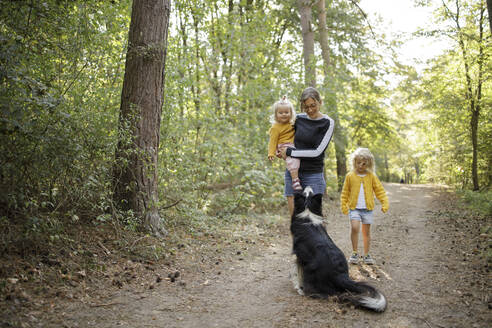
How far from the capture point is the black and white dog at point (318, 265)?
3307 mm

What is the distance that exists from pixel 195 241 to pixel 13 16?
407 centimetres

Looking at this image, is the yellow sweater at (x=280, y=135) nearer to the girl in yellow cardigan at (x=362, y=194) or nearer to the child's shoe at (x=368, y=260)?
the girl in yellow cardigan at (x=362, y=194)

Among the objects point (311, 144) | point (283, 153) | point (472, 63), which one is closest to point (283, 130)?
point (283, 153)

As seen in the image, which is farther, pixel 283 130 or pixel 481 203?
pixel 481 203

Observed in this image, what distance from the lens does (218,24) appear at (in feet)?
31.6

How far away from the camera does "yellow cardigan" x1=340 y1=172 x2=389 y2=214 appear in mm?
4938

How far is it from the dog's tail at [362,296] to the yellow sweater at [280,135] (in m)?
1.75

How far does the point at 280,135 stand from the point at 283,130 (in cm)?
8

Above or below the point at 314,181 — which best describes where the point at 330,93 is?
above

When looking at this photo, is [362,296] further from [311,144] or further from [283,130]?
[283,130]

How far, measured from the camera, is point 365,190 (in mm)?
4977

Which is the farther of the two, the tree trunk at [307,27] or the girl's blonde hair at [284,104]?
the tree trunk at [307,27]

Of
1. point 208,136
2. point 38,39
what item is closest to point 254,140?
point 208,136

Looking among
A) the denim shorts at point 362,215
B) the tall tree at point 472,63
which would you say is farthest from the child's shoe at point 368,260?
the tall tree at point 472,63
